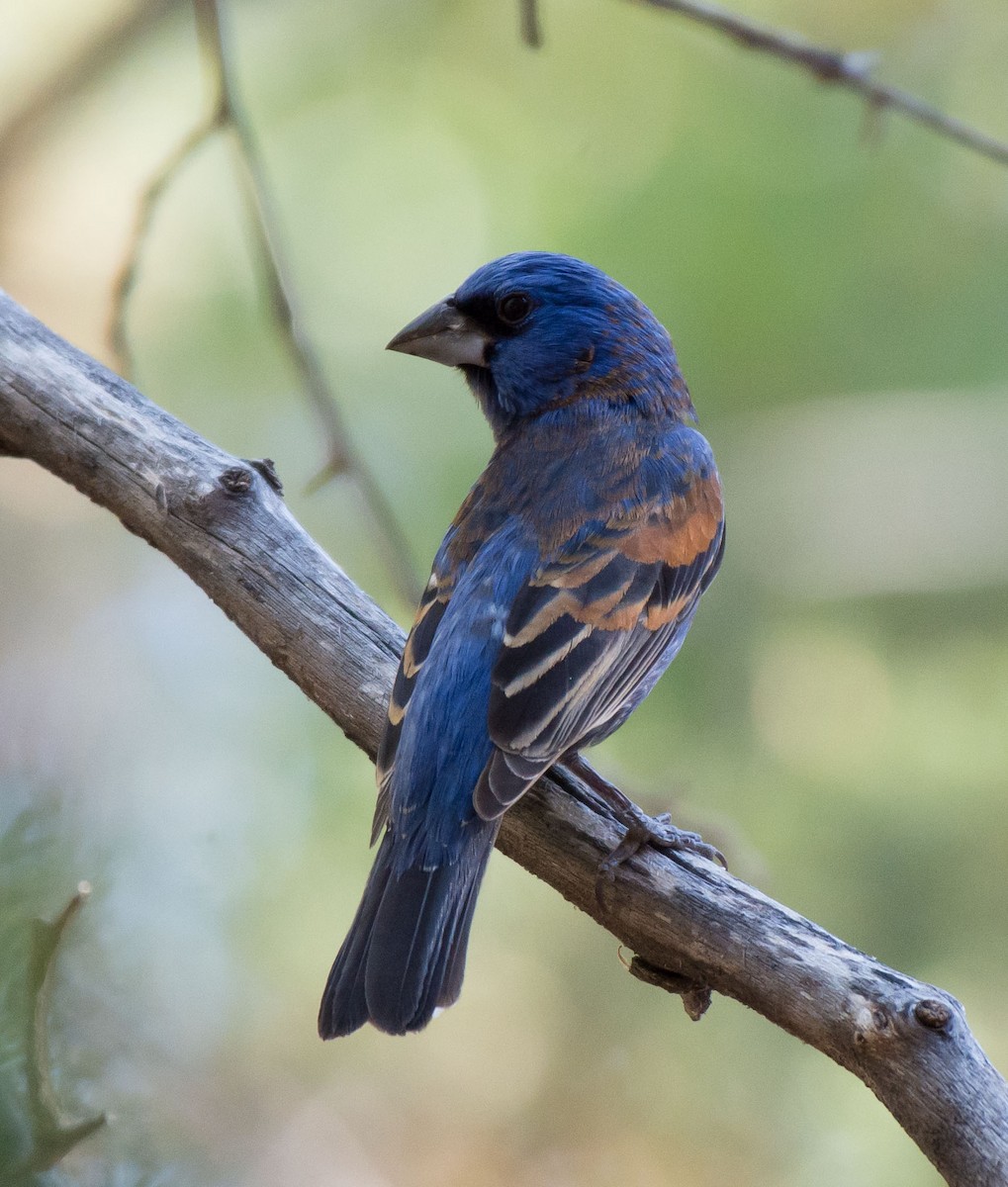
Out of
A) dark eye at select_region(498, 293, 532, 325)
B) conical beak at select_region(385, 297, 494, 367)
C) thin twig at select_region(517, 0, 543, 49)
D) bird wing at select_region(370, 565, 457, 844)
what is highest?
thin twig at select_region(517, 0, 543, 49)

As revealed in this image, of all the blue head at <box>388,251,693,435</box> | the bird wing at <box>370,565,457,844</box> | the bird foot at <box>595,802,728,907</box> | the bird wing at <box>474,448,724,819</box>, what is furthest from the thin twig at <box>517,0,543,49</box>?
the bird foot at <box>595,802,728,907</box>

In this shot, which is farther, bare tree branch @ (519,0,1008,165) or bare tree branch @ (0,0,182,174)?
bare tree branch @ (0,0,182,174)

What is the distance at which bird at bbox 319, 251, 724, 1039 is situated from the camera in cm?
293

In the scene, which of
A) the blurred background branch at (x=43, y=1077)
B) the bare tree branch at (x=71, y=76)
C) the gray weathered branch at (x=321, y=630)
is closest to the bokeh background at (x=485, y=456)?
the bare tree branch at (x=71, y=76)

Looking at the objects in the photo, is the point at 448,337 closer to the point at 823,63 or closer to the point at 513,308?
the point at 513,308

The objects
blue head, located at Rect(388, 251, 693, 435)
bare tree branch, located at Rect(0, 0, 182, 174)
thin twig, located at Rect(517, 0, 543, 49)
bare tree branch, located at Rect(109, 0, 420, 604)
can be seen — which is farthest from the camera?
bare tree branch, located at Rect(0, 0, 182, 174)

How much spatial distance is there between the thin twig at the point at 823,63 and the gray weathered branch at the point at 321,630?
69.7 inches

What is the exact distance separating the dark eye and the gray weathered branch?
117 centimetres

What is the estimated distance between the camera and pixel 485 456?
611cm

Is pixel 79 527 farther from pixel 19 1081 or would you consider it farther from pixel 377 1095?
pixel 19 1081

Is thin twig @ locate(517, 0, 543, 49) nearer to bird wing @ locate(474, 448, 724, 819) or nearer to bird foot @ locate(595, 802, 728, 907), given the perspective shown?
bird wing @ locate(474, 448, 724, 819)

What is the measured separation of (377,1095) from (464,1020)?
534mm

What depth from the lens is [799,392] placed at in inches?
243

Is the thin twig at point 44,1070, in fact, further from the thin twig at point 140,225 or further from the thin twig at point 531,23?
the thin twig at point 531,23
